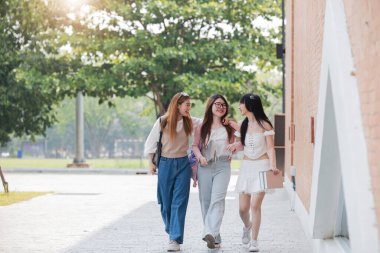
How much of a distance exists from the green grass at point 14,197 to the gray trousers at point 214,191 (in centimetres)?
823

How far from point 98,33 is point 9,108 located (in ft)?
17.9

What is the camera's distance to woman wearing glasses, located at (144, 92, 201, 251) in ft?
34.1

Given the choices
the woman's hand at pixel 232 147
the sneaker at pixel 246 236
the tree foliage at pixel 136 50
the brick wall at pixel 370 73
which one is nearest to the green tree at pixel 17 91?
the tree foliage at pixel 136 50

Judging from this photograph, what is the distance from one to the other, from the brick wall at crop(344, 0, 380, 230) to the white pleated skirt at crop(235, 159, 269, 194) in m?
4.75

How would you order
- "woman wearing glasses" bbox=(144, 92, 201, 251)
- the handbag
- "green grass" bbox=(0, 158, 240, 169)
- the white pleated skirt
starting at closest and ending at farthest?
the white pleated skirt
"woman wearing glasses" bbox=(144, 92, 201, 251)
the handbag
"green grass" bbox=(0, 158, 240, 169)

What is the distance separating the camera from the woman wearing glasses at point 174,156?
1040 centimetres

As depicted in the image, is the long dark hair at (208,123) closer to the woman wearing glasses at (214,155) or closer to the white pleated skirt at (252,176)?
the woman wearing glasses at (214,155)

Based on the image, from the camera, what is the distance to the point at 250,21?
1615 inches

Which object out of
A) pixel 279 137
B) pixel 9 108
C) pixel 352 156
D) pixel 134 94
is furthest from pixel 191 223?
pixel 9 108

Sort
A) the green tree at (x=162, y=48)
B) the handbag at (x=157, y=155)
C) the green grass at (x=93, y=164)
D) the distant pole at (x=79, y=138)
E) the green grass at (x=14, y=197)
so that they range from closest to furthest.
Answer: the handbag at (x=157, y=155) → the green grass at (x=14, y=197) → the green tree at (x=162, y=48) → the distant pole at (x=79, y=138) → the green grass at (x=93, y=164)

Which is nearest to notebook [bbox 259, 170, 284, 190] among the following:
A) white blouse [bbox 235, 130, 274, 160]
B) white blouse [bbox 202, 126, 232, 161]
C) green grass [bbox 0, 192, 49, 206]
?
white blouse [bbox 235, 130, 274, 160]

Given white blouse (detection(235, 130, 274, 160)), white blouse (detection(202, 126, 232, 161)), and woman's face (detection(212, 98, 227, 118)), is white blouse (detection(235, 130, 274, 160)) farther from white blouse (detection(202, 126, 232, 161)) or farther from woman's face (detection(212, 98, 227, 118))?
woman's face (detection(212, 98, 227, 118))

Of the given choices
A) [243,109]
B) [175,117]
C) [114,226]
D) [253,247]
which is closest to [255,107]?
[243,109]

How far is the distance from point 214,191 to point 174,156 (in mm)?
Answer: 615
